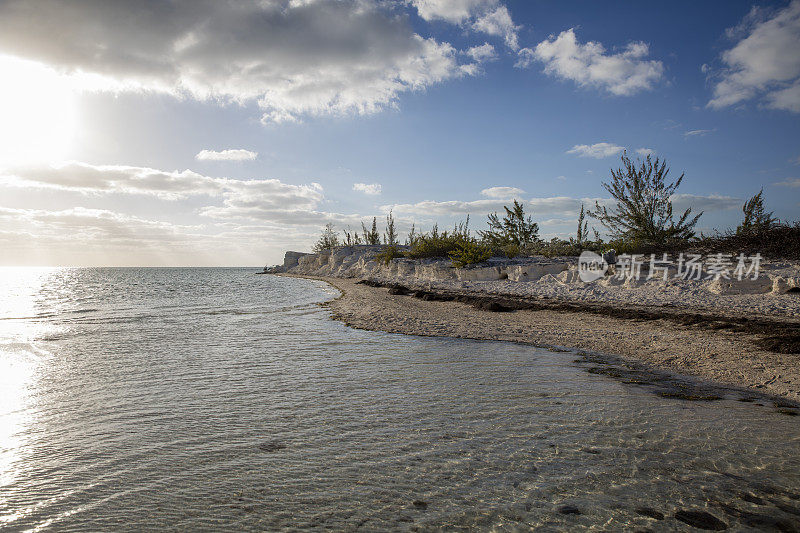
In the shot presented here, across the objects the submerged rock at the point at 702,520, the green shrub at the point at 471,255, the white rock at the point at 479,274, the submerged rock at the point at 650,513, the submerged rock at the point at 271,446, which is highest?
the green shrub at the point at 471,255

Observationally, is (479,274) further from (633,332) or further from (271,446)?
(271,446)

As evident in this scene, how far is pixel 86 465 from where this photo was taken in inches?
131

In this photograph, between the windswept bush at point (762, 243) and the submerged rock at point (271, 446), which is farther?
the windswept bush at point (762, 243)

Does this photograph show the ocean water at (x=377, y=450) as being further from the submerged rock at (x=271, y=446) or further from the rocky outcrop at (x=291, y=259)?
the rocky outcrop at (x=291, y=259)

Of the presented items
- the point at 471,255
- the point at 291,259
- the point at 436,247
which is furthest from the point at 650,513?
the point at 291,259

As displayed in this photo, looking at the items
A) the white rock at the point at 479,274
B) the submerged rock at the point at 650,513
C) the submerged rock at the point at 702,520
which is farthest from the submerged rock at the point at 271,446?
the white rock at the point at 479,274

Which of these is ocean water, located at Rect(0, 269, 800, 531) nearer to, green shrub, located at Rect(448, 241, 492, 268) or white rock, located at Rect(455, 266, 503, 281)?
white rock, located at Rect(455, 266, 503, 281)

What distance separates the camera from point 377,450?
11.6 feet

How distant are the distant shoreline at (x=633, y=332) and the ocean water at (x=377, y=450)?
1.56 m

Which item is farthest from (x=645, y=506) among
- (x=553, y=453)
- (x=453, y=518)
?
(x=453, y=518)

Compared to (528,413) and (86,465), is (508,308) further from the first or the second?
(86,465)

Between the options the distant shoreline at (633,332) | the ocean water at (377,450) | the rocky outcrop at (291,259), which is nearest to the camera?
the ocean water at (377,450)

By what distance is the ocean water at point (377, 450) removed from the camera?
262 cm

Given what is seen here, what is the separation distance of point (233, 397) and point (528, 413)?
3692mm
